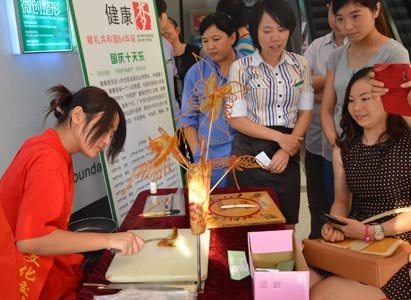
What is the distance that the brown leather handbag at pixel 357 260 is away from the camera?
1.14 meters

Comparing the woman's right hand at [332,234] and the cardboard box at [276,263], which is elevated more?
the cardboard box at [276,263]

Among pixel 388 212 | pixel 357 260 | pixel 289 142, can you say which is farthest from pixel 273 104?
pixel 357 260

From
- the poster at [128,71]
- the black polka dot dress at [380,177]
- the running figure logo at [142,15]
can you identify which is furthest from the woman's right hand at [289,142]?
the running figure logo at [142,15]

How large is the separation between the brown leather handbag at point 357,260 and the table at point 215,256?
0.14 meters

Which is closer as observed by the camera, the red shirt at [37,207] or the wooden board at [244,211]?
the red shirt at [37,207]

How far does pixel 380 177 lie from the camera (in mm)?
1577

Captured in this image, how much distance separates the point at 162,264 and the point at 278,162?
887 millimetres

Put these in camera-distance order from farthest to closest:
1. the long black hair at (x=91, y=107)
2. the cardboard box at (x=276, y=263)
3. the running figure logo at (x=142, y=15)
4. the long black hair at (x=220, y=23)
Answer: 1. the running figure logo at (x=142, y=15)
2. the long black hair at (x=220, y=23)
3. the long black hair at (x=91, y=107)
4. the cardboard box at (x=276, y=263)

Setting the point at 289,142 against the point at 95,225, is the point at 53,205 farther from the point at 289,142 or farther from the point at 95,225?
the point at 289,142

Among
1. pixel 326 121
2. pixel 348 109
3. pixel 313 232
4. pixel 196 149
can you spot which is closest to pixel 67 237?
pixel 196 149

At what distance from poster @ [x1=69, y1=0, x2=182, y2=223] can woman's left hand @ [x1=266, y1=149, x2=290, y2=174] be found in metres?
0.89

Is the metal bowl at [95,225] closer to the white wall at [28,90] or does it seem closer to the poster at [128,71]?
the poster at [128,71]

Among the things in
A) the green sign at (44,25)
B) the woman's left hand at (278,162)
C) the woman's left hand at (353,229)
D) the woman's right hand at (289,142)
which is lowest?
the woman's left hand at (353,229)

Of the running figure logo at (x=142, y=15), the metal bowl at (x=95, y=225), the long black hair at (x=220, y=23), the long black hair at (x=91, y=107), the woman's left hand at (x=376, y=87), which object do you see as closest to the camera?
the long black hair at (x=91, y=107)
